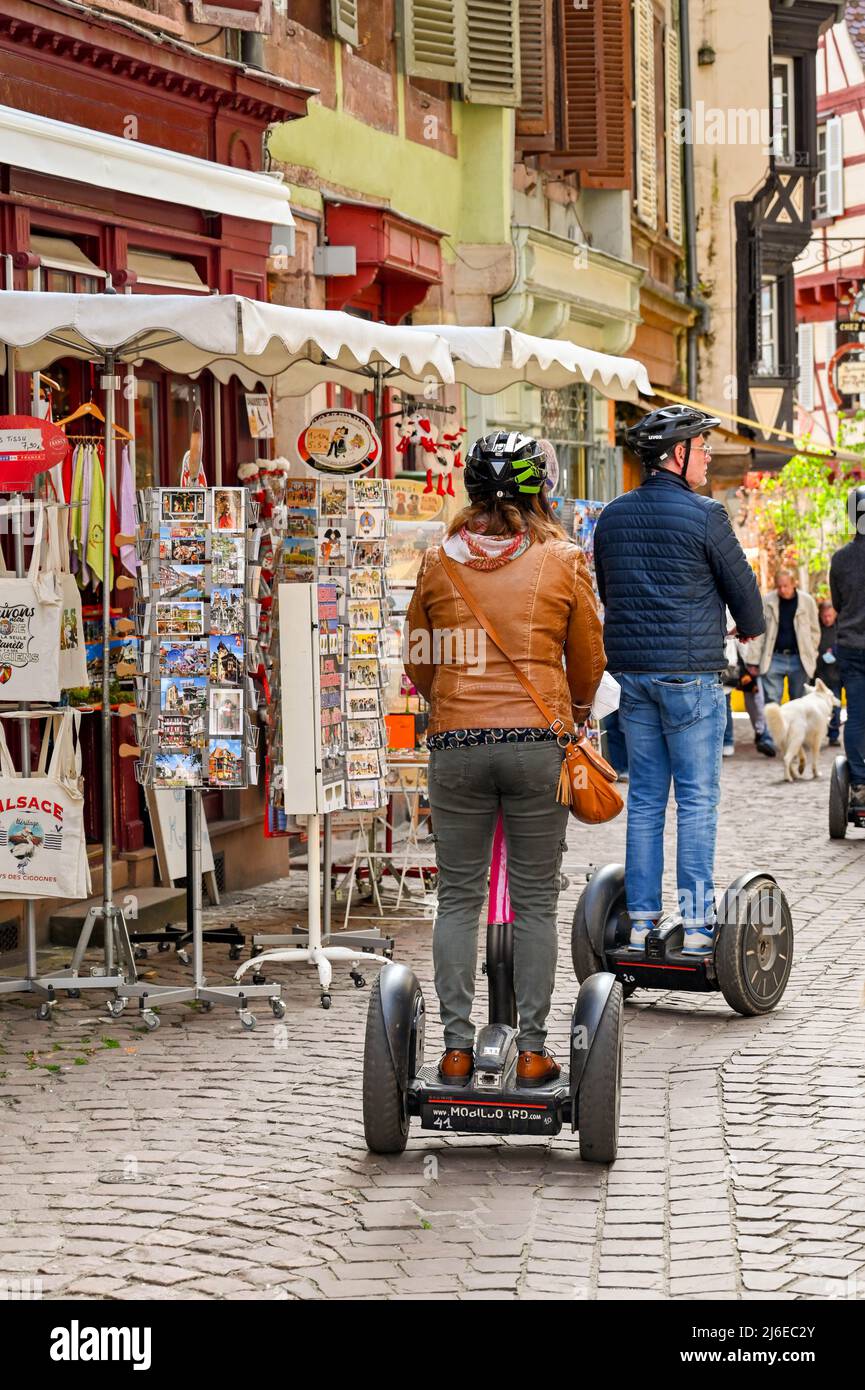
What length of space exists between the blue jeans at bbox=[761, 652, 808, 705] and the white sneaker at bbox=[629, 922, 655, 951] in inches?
461

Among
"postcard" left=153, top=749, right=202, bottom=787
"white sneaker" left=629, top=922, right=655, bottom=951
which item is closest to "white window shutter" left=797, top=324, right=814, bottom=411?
"postcard" left=153, top=749, right=202, bottom=787

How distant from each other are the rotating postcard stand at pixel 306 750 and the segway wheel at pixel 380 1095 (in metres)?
2.34

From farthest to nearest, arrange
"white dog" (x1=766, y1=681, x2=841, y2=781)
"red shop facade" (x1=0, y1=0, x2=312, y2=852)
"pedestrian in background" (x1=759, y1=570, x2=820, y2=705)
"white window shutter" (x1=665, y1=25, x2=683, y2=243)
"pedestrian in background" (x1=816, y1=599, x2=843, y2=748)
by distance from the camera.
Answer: "white window shutter" (x1=665, y1=25, x2=683, y2=243) < "pedestrian in background" (x1=816, y1=599, x2=843, y2=748) < "pedestrian in background" (x1=759, y1=570, x2=820, y2=705) < "white dog" (x1=766, y1=681, x2=841, y2=781) < "red shop facade" (x1=0, y1=0, x2=312, y2=852)

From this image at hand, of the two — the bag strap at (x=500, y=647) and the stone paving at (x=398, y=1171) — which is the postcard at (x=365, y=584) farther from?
the bag strap at (x=500, y=647)

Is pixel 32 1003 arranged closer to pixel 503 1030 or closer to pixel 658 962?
pixel 658 962

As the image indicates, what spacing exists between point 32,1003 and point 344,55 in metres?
7.99

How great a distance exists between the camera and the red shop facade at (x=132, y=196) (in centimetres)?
984

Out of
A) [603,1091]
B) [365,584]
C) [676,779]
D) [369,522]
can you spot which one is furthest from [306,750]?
[603,1091]

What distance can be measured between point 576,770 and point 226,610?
267 centimetres

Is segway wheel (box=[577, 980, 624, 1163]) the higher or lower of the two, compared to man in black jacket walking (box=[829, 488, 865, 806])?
lower

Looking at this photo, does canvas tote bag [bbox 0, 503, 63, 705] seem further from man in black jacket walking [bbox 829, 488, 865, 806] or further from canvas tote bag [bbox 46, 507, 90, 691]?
man in black jacket walking [bbox 829, 488, 865, 806]

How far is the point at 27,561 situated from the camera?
994 centimetres

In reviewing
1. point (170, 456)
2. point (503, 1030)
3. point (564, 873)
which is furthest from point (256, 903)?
point (503, 1030)

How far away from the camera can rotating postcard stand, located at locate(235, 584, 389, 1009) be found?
8.64 metres
